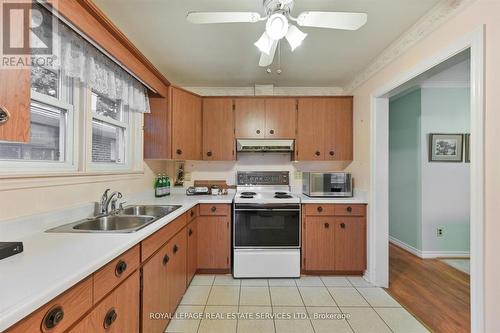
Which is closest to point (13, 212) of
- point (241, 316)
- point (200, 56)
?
point (241, 316)

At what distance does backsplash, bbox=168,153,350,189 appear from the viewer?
3264 mm

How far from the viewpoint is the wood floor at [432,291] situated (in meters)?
1.90

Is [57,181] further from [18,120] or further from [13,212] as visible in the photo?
[18,120]

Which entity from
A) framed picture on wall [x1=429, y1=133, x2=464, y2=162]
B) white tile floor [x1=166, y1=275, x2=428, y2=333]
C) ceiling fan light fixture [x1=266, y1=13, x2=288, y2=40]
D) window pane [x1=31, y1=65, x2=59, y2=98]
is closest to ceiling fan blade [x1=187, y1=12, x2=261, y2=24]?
ceiling fan light fixture [x1=266, y1=13, x2=288, y2=40]

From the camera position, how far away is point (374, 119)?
2.45 meters

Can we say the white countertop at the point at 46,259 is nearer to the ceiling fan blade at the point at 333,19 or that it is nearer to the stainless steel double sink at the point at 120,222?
the stainless steel double sink at the point at 120,222

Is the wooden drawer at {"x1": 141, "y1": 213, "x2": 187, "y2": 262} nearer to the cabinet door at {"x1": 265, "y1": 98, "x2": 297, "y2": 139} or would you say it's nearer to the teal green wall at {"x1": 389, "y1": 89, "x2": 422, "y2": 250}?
the cabinet door at {"x1": 265, "y1": 98, "x2": 297, "y2": 139}

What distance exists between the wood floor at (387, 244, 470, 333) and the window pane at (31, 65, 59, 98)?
10.7 feet

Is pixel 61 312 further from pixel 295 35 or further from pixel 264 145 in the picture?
pixel 264 145

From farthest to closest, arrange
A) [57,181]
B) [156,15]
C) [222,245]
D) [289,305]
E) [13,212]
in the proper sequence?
[222,245] → [289,305] → [156,15] → [57,181] → [13,212]

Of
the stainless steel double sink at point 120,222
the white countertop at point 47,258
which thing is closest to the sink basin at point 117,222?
the stainless steel double sink at point 120,222

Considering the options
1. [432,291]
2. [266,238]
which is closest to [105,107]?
[266,238]

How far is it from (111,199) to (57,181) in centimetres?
45

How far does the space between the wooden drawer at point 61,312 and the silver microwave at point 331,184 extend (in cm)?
240
